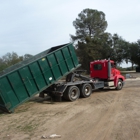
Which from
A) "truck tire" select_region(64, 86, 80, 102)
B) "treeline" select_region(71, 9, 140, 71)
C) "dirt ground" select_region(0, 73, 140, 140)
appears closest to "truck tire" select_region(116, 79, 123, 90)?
"truck tire" select_region(64, 86, 80, 102)

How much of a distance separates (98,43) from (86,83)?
107 ft

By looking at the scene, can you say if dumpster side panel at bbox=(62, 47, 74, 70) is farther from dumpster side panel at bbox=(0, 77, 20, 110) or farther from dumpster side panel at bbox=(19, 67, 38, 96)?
dumpster side panel at bbox=(0, 77, 20, 110)

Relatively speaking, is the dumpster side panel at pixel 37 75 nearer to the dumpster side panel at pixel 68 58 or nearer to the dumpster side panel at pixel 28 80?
the dumpster side panel at pixel 28 80

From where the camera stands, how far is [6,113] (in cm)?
971

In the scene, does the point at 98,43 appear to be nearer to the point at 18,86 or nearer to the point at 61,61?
the point at 61,61

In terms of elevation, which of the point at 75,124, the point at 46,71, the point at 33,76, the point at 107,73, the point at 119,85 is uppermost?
the point at 33,76

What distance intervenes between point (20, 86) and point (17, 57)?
98.3 feet

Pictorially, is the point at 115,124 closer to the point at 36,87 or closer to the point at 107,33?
the point at 36,87

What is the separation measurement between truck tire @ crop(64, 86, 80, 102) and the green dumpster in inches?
37.6

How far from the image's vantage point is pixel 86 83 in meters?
13.4

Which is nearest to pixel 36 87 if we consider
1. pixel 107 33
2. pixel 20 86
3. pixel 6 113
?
pixel 20 86

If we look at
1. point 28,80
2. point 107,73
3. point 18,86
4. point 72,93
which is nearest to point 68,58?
point 72,93

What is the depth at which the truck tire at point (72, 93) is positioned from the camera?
12.1 m

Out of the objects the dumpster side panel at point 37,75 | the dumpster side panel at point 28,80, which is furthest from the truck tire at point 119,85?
the dumpster side panel at point 28,80
